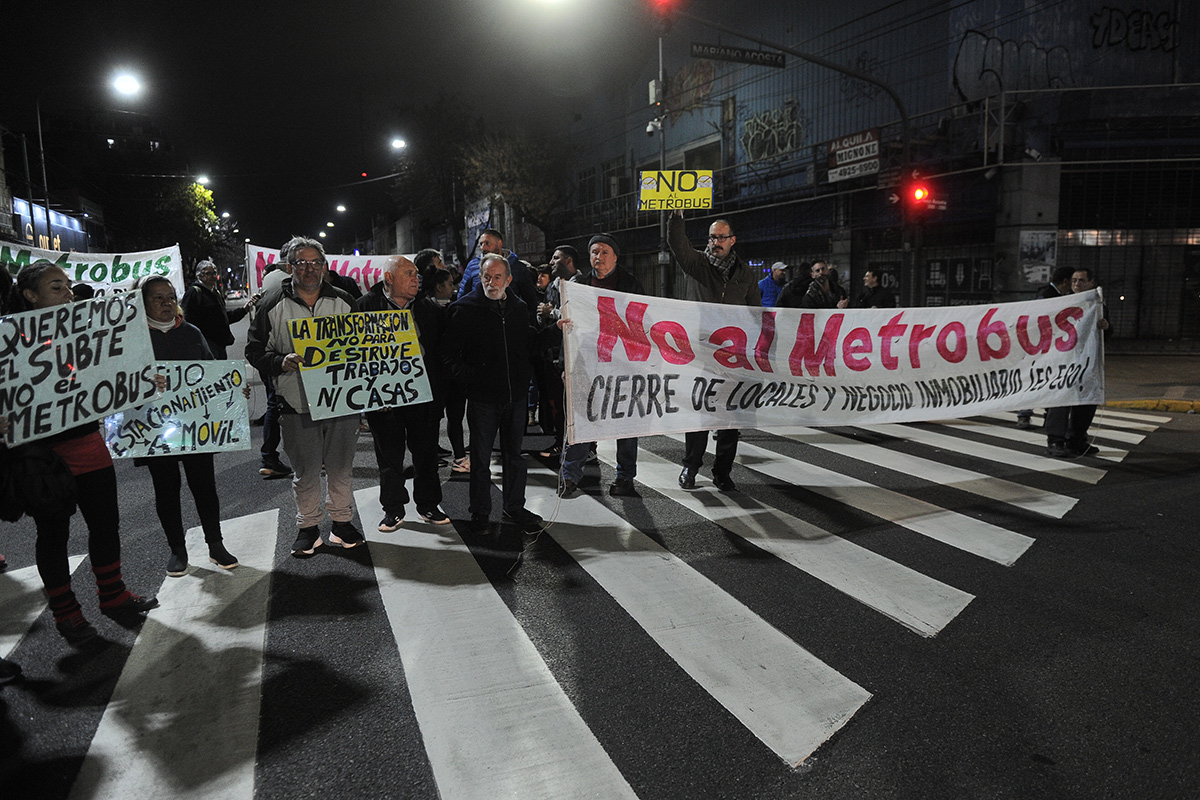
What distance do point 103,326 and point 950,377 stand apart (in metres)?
6.79

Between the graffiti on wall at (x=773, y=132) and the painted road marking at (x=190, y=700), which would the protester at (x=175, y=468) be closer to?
the painted road marking at (x=190, y=700)

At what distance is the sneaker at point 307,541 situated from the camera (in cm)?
518

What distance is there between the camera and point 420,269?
7312 mm

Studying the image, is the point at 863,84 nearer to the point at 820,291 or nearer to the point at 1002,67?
the point at 1002,67

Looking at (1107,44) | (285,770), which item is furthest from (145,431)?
(1107,44)

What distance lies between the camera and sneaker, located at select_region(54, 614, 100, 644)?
395 cm

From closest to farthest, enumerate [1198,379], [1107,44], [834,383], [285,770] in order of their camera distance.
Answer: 1. [285,770]
2. [834,383]
3. [1198,379]
4. [1107,44]

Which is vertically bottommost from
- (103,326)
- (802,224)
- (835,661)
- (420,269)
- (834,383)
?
(835,661)

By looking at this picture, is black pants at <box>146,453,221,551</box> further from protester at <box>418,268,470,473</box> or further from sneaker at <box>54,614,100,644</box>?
protester at <box>418,268,470,473</box>

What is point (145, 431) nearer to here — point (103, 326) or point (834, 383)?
point (103, 326)

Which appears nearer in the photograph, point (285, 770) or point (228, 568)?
point (285, 770)

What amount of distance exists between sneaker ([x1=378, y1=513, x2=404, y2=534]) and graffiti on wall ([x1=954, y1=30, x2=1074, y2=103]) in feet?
62.0

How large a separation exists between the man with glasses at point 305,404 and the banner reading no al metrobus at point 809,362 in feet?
5.41

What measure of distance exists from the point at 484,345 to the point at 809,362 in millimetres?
2894
